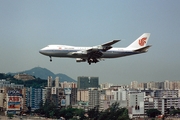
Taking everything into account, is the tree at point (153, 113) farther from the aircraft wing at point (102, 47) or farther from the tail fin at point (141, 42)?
the aircraft wing at point (102, 47)

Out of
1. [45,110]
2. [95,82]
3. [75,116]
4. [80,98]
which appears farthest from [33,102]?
[95,82]

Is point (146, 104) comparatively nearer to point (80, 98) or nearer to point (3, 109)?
point (3, 109)

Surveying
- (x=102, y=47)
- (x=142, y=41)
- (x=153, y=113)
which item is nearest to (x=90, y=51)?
(x=102, y=47)

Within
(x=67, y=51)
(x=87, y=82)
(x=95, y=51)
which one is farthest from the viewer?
(x=87, y=82)

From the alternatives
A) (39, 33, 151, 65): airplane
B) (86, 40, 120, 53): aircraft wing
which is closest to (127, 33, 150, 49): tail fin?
(39, 33, 151, 65): airplane

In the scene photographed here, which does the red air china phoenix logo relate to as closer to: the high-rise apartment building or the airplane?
the airplane

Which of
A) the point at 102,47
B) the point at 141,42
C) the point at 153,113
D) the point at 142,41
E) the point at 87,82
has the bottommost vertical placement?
the point at 153,113

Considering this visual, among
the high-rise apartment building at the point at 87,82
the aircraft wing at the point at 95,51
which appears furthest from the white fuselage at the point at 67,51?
the high-rise apartment building at the point at 87,82

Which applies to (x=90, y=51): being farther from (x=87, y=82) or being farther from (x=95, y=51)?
(x=87, y=82)

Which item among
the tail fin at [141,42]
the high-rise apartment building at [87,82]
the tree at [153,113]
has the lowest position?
the tree at [153,113]
